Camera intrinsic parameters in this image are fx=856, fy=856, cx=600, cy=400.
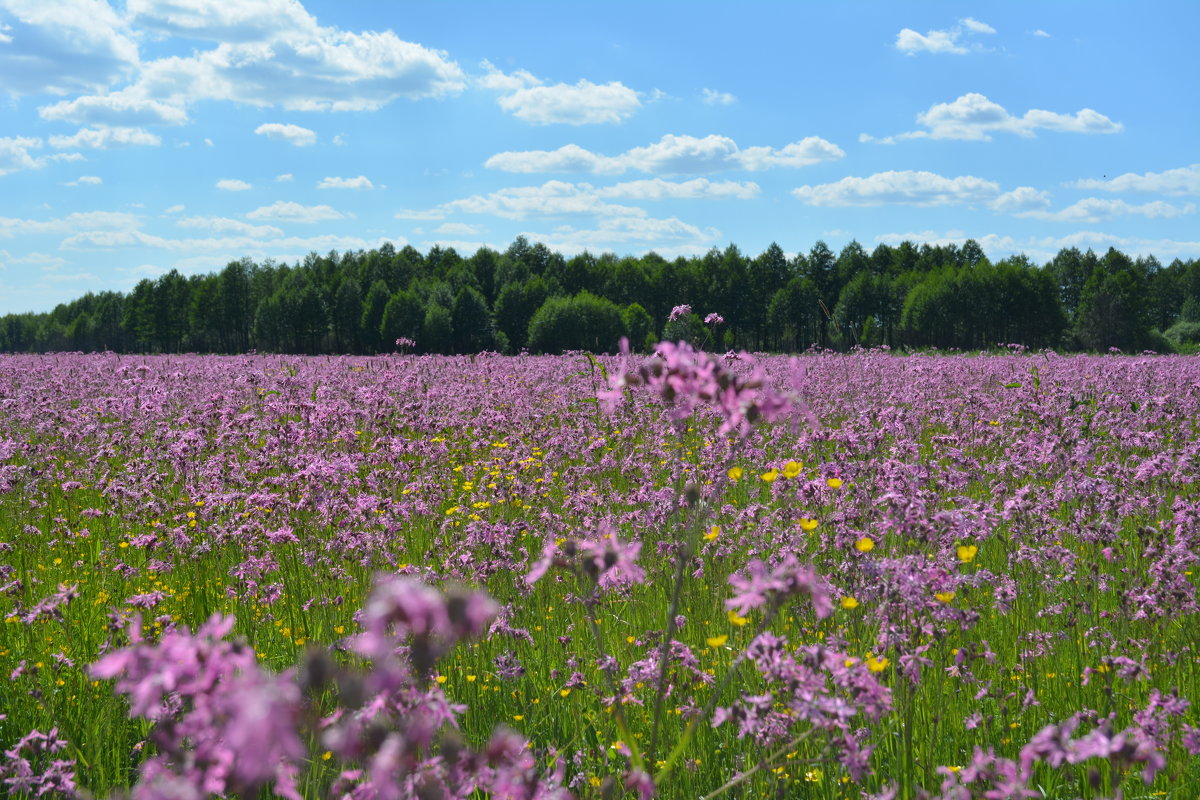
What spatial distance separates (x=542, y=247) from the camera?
110500mm

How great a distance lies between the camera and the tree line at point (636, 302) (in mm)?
75688

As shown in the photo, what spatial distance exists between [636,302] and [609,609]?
9263cm

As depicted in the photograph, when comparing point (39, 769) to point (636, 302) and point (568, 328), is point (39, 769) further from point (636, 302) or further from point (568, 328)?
point (636, 302)

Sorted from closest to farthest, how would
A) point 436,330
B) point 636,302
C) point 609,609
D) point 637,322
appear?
point 609,609, point 436,330, point 637,322, point 636,302

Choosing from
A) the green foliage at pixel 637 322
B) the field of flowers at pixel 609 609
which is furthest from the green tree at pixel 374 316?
the field of flowers at pixel 609 609

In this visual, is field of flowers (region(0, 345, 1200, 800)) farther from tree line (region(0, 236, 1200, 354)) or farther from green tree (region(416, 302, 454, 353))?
green tree (region(416, 302, 454, 353))

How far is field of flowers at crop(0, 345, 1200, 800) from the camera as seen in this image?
159cm

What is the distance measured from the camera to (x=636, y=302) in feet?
319

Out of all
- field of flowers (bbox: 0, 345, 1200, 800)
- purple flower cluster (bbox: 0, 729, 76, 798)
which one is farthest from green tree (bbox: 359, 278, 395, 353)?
purple flower cluster (bbox: 0, 729, 76, 798)

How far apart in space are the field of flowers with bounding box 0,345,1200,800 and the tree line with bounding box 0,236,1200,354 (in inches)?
2246

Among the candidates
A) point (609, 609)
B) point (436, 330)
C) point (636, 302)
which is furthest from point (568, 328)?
point (609, 609)

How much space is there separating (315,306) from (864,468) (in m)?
87.3

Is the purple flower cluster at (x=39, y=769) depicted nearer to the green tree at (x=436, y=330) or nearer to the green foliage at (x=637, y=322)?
the green tree at (x=436, y=330)

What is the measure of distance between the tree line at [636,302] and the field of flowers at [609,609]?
57055 millimetres
